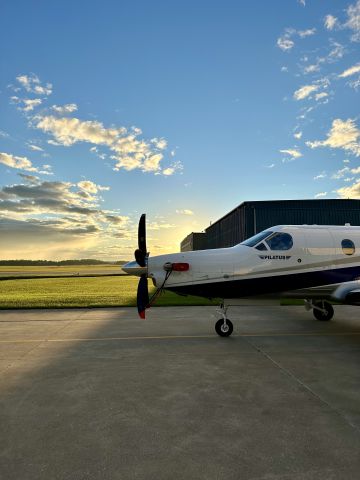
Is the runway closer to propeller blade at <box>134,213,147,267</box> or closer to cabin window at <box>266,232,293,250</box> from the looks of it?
propeller blade at <box>134,213,147,267</box>

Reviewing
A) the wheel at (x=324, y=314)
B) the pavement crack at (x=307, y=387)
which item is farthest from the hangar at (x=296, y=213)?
the pavement crack at (x=307, y=387)

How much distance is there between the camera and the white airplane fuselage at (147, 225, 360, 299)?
8422 mm

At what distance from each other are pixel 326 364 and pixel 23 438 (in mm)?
5327

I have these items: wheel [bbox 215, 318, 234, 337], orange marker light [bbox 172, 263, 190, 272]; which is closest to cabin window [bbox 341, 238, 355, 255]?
wheel [bbox 215, 318, 234, 337]

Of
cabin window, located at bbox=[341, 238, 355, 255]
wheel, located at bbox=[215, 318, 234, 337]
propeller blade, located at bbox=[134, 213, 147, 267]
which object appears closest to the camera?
propeller blade, located at bbox=[134, 213, 147, 267]

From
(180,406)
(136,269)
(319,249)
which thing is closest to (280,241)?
(319,249)

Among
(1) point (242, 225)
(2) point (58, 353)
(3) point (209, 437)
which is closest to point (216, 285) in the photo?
(2) point (58, 353)

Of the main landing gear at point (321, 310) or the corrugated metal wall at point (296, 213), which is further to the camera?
the corrugated metal wall at point (296, 213)

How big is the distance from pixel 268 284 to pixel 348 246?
9.37 ft

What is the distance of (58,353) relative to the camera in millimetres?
7152

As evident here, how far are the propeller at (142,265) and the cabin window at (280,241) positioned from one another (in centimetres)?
350

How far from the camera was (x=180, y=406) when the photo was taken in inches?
173

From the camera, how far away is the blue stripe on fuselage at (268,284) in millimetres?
8477

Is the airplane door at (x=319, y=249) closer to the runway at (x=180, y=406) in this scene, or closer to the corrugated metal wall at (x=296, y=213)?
the runway at (x=180, y=406)
